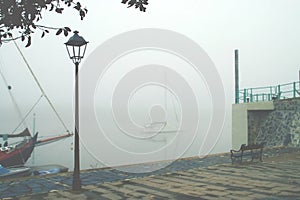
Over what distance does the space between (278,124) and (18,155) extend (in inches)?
921

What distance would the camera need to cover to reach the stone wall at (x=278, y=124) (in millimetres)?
16484

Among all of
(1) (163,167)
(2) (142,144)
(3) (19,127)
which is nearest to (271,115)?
(1) (163,167)

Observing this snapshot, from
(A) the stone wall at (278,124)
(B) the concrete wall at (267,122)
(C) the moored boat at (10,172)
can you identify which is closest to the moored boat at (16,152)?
(C) the moored boat at (10,172)

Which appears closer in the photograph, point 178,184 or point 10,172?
point 178,184

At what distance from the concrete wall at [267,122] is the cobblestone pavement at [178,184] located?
7.86m

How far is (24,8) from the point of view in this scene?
9.07ft

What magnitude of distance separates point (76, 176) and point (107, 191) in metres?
0.76

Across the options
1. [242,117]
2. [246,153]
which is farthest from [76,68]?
[242,117]

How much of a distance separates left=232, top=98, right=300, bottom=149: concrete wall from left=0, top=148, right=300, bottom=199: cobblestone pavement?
7862 millimetres

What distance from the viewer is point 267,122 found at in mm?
17984

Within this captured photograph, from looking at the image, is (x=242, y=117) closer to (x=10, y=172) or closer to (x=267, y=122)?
(x=267, y=122)

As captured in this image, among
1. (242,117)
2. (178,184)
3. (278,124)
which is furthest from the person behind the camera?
(242,117)

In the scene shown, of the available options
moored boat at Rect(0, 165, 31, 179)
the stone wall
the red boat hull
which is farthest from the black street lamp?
the red boat hull

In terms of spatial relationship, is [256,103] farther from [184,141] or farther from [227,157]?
[184,141]
